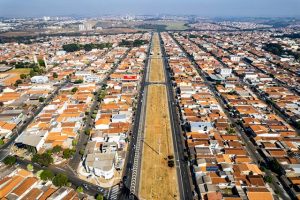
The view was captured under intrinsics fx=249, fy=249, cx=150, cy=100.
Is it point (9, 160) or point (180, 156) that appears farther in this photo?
point (180, 156)

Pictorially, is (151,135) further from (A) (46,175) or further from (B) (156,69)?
(B) (156,69)

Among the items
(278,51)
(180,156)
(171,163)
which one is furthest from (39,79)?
(278,51)

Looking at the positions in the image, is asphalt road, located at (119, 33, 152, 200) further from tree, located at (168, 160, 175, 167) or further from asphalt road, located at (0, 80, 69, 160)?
asphalt road, located at (0, 80, 69, 160)

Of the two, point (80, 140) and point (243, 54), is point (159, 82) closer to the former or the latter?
point (80, 140)

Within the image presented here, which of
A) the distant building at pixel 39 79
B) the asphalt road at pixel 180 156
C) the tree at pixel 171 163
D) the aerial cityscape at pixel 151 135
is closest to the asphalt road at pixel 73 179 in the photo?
the aerial cityscape at pixel 151 135

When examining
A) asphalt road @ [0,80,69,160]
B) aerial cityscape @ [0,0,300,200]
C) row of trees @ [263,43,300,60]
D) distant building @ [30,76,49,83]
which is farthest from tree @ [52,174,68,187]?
row of trees @ [263,43,300,60]
